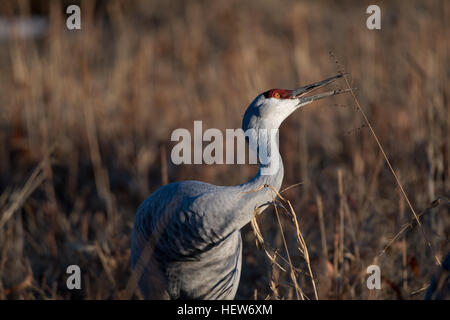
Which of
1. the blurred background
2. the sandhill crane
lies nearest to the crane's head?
the sandhill crane

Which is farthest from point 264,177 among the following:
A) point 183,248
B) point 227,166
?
point 227,166

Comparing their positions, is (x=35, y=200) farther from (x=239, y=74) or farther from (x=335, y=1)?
(x=335, y=1)

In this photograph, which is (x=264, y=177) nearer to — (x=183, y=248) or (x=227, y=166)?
(x=183, y=248)

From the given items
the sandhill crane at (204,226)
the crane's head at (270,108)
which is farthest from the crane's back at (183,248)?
the crane's head at (270,108)

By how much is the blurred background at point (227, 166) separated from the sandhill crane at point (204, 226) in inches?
8.2

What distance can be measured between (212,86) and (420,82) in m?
2.95

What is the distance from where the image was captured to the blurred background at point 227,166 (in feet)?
9.95

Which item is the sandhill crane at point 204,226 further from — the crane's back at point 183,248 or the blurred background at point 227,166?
the blurred background at point 227,166

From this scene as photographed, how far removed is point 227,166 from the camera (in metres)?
4.73

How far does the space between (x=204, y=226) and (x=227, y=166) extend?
259cm

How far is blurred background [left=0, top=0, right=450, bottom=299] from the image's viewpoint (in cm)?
303

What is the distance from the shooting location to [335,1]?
10.7 metres

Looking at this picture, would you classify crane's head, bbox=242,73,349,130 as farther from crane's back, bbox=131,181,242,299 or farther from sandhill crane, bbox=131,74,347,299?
crane's back, bbox=131,181,242,299
